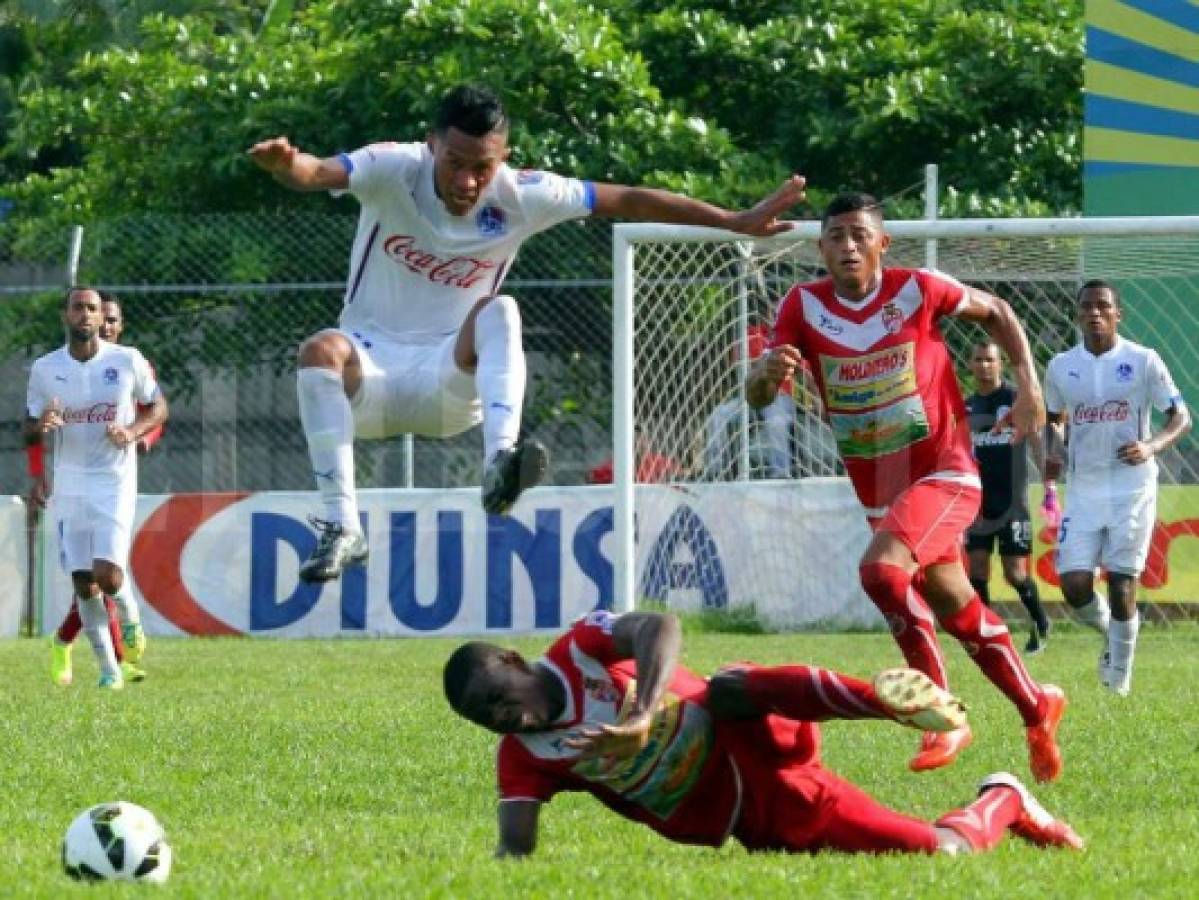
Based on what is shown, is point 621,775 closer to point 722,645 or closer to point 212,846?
point 212,846

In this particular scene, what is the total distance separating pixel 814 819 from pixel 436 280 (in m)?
2.65

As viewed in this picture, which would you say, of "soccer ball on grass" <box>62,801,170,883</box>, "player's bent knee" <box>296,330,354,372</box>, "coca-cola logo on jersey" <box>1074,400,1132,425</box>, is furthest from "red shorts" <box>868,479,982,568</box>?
"coca-cola logo on jersey" <box>1074,400,1132,425</box>

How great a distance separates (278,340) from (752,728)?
1327cm

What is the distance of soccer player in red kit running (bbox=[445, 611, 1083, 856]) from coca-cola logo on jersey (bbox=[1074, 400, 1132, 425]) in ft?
23.7

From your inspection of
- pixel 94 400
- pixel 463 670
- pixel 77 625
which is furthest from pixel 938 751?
pixel 94 400

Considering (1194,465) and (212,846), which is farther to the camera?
(1194,465)

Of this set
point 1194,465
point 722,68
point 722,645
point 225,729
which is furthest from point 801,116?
point 225,729

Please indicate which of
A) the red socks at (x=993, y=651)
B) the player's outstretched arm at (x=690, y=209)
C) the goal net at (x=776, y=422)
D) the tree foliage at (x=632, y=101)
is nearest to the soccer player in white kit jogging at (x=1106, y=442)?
the goal net at (x=776, y=422)

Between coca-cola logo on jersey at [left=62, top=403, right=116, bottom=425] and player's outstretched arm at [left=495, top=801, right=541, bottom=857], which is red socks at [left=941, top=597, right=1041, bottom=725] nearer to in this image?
player's outstretched arm at [left=495, top=801, right=541, bottom=857]

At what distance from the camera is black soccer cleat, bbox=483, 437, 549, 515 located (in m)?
8.12

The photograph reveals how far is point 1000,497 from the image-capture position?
1733cm

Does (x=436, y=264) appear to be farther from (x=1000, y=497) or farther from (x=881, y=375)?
(x=1000, y=497)

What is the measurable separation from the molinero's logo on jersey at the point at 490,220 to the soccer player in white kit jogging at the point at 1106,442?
19.4 feet

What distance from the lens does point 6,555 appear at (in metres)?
20.5
